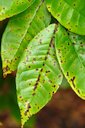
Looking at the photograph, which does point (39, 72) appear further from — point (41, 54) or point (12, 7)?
point (12, 7)

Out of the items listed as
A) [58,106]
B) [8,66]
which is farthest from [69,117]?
[8,66]

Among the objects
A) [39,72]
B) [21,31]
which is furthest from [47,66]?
[21,31]

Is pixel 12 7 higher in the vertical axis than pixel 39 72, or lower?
higher

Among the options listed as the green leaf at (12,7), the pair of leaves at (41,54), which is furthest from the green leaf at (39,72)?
the green leaf at (12,7)

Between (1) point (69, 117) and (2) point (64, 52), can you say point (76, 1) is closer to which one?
(2) point (64, 52)

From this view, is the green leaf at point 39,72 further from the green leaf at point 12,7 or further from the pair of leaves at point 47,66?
the green leaf at point 12,7
